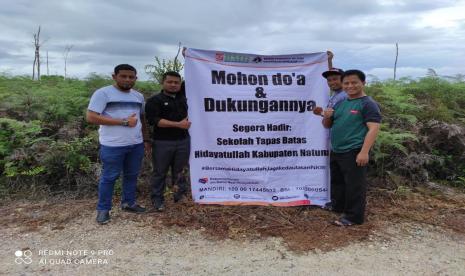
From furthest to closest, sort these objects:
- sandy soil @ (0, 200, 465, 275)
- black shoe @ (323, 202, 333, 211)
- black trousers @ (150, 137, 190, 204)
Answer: black shoe @ (323, 202, 333, 211) < black trousers @ (150, 137, 190, 204) < sandy soil @ (0, 200, 465, 275)

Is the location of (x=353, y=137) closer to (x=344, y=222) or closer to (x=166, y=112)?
(x=344, y=222)

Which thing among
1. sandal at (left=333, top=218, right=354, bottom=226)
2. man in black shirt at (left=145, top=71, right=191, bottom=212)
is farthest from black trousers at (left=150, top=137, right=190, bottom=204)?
sandal at (left=333, top=218, right=354, bottom=226)

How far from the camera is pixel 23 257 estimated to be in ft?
13.4

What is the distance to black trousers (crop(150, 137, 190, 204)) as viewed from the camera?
17.0 feet

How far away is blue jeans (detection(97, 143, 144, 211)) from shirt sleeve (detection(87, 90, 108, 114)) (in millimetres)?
477

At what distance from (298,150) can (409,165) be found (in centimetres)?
217

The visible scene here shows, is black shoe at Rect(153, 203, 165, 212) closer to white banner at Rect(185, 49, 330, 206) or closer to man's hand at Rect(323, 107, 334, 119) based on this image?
white banner at Rect(185, 49, 330, 206)

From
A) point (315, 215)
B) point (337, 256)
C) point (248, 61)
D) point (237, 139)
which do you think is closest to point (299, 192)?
point (315, 215)

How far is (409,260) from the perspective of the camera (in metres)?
4.08

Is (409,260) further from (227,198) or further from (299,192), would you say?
(227,198)

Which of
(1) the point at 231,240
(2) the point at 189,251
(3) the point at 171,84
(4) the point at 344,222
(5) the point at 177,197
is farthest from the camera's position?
(5) the point at 177,197

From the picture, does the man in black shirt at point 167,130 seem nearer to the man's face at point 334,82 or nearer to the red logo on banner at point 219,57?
the red logo on banner at point 219,57

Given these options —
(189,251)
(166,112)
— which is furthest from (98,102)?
(189,251)

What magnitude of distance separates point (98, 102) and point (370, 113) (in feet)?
10.3
